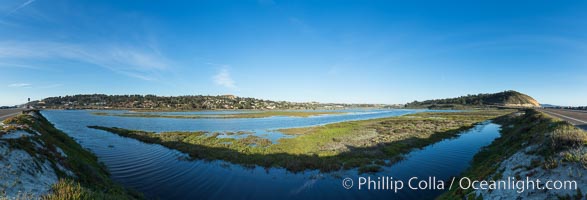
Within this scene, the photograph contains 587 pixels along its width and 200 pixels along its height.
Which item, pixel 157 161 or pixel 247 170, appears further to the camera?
pixel 157 161

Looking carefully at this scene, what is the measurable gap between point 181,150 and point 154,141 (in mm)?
Result: 9934

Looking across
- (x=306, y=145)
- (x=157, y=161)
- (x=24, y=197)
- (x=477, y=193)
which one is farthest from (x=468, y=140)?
(x=24, y=197)

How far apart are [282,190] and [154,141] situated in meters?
29.4

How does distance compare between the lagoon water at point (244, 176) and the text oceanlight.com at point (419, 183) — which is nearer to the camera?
the text oceanlight.com at point (419, 183)

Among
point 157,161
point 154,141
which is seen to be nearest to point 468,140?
point 157,161

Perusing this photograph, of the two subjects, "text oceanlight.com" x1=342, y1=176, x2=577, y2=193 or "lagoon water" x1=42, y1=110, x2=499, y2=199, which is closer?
"text oceanlight.com" x1=342, y1=176, x2=577, y2=193

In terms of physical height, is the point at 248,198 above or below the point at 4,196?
below

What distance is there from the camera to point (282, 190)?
17562 millimetres

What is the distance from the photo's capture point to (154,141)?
122ft

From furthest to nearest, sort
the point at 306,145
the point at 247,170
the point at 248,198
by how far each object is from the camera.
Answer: the point at 306,145, the point at 247,170, the point at 248,198

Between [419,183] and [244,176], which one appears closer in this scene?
[419,183]

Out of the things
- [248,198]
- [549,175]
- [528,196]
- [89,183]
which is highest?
[549,175]

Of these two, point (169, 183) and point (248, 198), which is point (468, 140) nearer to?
point (248, 198)

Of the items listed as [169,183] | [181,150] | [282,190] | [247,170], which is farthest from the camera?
[181,150]
